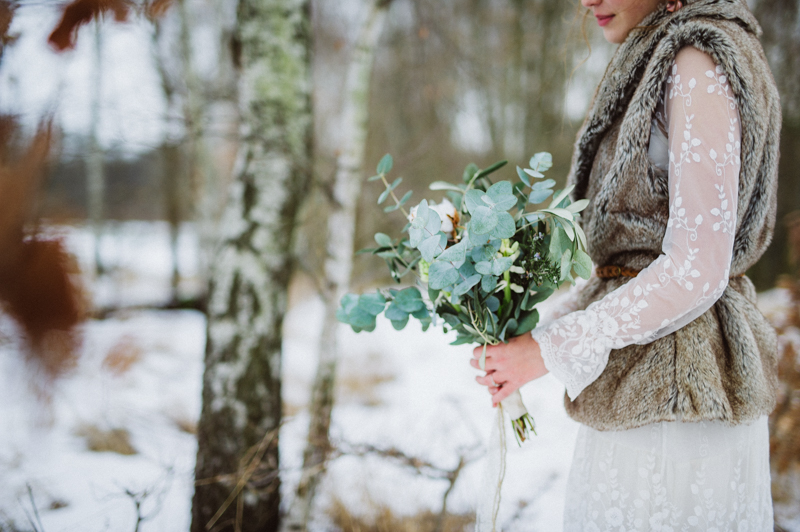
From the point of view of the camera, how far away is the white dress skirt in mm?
895

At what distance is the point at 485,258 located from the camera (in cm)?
92

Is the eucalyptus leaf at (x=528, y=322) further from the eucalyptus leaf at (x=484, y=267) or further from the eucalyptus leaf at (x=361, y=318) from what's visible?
the eucalyptus leaf at (x=361, y=318)

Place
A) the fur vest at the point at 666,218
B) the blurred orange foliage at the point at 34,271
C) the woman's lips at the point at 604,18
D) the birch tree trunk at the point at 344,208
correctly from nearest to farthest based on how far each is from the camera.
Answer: the blurred orange foliage at the point at 34,271 → the fur vest at the point at 666,218 → the woman's lips at the point at 604,18 → the birch tree trunk at the point at 344,208

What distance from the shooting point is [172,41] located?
215 inches

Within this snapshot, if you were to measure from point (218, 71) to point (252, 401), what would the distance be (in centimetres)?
574

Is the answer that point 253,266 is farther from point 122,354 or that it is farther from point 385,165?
point 385,165

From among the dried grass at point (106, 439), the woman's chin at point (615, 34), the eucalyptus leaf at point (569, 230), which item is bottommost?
the dried grass at point (106, 439)

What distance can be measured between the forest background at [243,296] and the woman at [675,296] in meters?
0.35

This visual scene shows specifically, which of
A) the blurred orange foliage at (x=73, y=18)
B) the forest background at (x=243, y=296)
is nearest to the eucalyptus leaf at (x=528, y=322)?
the forest background at (x=243, y=296)

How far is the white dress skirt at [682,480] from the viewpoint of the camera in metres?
0.89

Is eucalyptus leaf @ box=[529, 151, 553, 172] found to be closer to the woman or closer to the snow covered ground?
the woman

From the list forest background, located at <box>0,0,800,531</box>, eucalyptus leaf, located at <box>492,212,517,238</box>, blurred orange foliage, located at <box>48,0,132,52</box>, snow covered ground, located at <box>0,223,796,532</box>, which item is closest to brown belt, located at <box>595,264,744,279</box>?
eucalyptus leaf, located at <box>492,212,517,238</box>

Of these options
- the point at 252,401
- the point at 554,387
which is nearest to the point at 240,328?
the point at 252,401

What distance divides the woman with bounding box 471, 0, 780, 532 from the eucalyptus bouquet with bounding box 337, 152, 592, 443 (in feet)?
0.30
